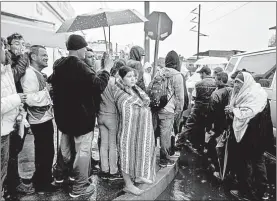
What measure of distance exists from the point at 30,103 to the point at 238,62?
5.52 m

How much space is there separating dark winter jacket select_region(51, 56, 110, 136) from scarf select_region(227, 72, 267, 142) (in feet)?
6.14

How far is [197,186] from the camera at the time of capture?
4090mm

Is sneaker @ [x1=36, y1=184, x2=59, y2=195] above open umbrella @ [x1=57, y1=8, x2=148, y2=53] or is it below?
below

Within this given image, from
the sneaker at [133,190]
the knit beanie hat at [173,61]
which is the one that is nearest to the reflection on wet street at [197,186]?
the sneaker at [133,190]

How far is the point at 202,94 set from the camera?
5.58 m

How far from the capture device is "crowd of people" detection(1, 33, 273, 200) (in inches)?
116

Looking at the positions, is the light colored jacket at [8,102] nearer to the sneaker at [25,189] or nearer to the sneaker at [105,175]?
the sneaker at [25,189]

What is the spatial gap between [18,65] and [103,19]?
5.32ft

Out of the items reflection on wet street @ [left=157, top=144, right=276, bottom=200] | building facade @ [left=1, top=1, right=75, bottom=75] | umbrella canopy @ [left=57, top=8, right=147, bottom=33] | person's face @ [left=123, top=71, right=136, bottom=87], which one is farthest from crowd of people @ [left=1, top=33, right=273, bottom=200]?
building facade @ [left=1, top=1, right=75, bottom=75]

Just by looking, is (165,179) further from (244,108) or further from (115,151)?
(244,108)

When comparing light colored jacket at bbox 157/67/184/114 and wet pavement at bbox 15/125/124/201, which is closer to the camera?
wet pavement at bbox 15/125/124/201

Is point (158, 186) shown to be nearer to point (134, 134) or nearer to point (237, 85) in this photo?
point (134, 134)

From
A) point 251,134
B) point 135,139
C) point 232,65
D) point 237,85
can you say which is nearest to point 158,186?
point 135,139

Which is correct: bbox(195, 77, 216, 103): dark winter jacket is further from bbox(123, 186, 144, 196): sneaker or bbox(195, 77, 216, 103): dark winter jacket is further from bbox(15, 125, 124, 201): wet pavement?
bbox(123, 186, 144, 196): sneaker
